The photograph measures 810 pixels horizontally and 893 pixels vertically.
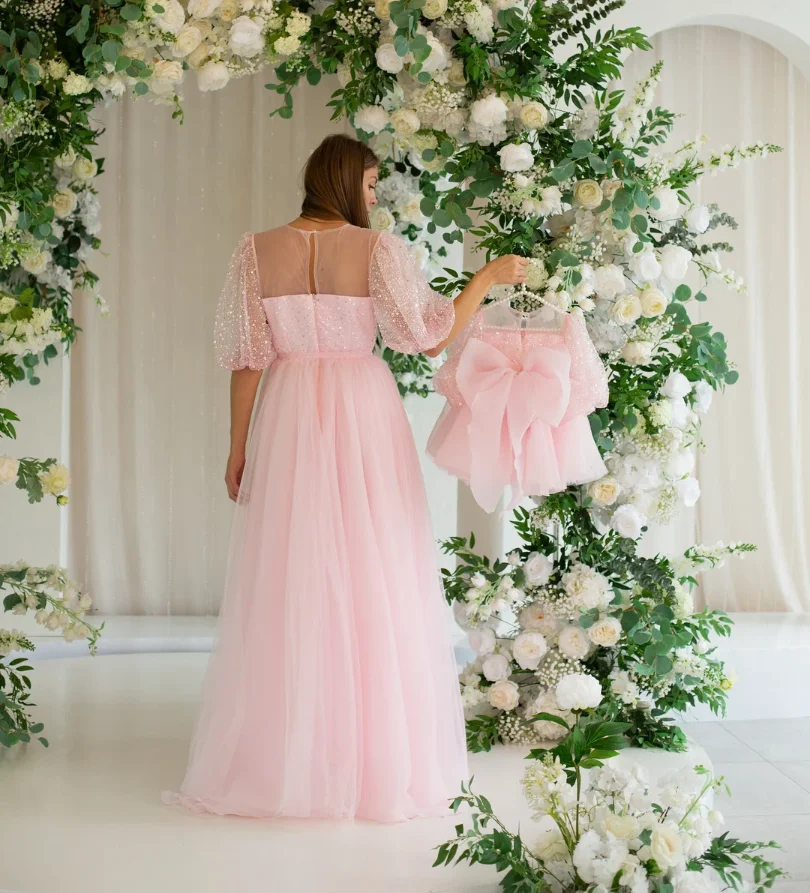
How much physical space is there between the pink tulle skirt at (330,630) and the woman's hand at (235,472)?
134mm

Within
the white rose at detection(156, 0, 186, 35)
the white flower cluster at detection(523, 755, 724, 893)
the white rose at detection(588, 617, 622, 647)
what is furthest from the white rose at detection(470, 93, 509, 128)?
the white flower cluster at detection(523, 755, 724, 893)

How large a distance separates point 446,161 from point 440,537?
208 cm

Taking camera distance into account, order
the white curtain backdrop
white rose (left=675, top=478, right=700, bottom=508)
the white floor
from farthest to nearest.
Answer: the white curtain backdrop, white rose (left=675, top=478, right=700, bottom=508), the white floor

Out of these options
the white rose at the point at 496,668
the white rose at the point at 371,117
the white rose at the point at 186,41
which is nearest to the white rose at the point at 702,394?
the white rose at the point at 496,668

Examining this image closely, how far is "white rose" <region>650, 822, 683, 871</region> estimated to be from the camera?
6.46ft

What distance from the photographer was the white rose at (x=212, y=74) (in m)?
3.07

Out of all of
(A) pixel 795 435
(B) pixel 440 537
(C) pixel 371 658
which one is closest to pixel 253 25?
(C) pixel 371 658

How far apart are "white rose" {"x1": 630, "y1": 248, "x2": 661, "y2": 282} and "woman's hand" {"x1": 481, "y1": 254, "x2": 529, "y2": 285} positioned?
0.36 m

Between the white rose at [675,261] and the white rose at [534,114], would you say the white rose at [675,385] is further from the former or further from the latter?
the white rose at [534,114]

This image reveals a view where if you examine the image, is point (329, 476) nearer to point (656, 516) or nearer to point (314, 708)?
point (314, 708)

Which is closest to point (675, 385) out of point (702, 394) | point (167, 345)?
point (702, 394)

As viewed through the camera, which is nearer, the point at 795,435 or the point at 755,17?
the point at 755,17

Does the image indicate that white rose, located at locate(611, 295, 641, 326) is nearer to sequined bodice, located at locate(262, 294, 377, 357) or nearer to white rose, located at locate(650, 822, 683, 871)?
sequined bodice, located at locate(262, 294, 377, 357)

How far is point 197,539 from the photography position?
5.02 m
